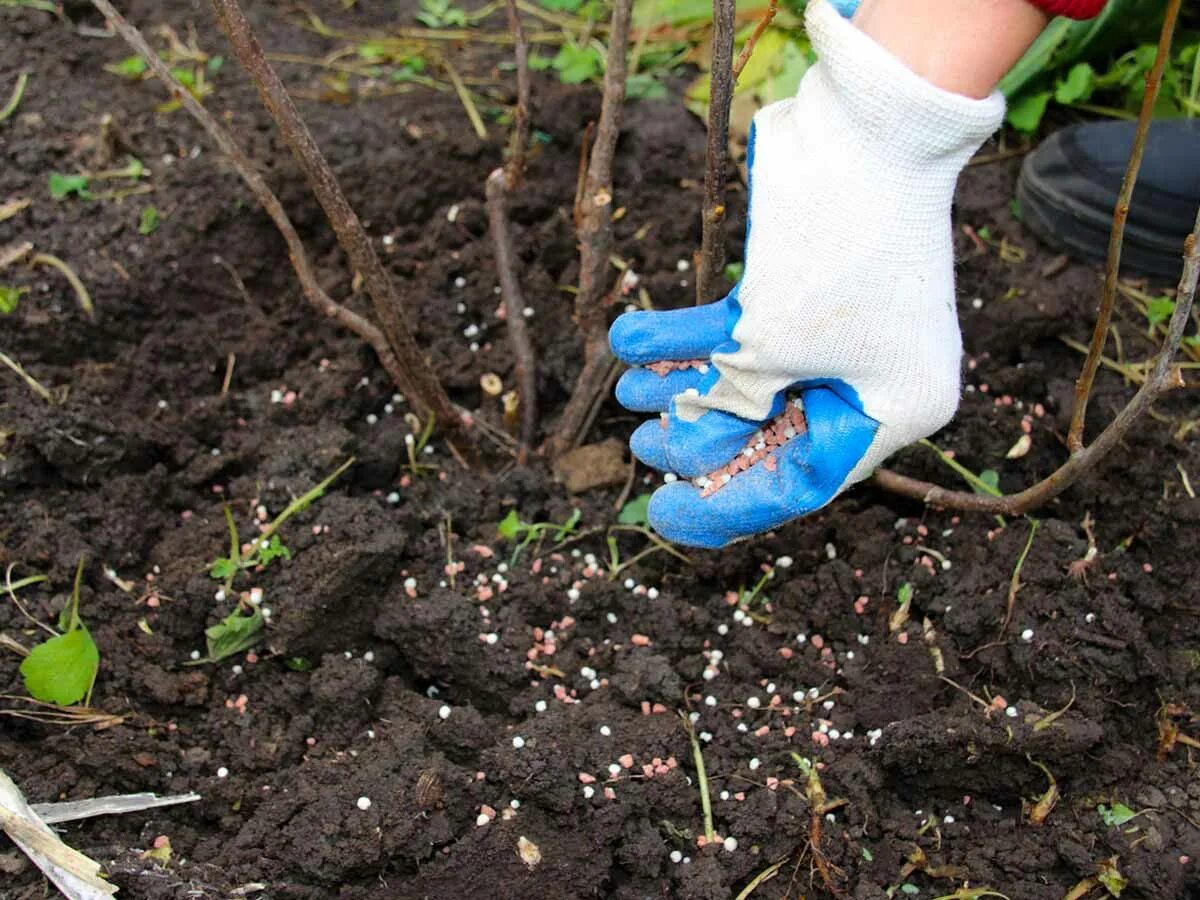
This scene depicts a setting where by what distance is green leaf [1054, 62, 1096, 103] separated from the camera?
229 cm

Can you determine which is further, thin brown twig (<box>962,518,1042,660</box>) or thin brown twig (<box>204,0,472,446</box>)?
thin brown twig (<box>962,518,1042,660</box>)

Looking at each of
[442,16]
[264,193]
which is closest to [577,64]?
[442,16]

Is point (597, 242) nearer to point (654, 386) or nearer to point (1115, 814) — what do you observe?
point (654, 386)

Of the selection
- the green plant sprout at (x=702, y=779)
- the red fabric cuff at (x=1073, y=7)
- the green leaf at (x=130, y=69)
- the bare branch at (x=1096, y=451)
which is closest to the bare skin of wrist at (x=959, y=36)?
the red fabric cuff at (x=1073, y=7)

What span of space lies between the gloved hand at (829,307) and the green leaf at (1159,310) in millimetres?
814

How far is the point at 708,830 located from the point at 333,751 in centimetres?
56

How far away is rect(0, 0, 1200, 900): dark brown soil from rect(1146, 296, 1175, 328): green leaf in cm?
3

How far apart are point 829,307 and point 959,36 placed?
1.14ft

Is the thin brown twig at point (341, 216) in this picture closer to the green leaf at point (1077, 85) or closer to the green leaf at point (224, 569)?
the green leaf at point (224, 569)

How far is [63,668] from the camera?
5.20 ft

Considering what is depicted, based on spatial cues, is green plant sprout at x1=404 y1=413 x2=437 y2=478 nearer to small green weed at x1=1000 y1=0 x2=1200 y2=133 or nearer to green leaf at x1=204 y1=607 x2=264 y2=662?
green leaf at x1=204 y1=607 x2=264 y2=662

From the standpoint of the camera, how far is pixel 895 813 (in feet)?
5.15

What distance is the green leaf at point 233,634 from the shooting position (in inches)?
65.9

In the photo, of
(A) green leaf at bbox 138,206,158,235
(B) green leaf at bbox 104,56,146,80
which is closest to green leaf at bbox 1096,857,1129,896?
(A) green leaf at bbox 138,206,158,235
